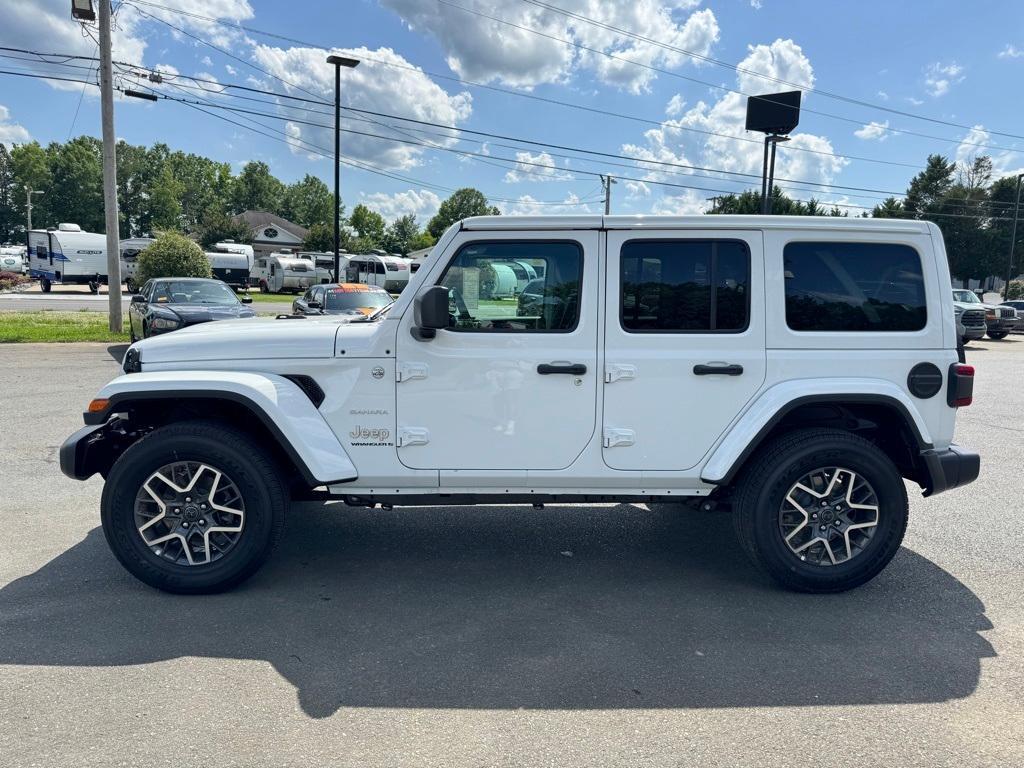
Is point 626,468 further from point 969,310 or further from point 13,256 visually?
point 13,256

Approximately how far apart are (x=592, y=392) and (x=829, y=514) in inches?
59.3

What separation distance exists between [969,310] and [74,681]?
25.1m

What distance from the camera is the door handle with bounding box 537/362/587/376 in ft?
12.6

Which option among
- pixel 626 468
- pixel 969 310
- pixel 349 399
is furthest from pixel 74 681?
pixel 969 310

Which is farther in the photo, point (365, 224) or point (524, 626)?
point (365, 224)

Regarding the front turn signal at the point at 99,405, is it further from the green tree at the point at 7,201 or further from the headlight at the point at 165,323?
the green tree at the point at 7,201

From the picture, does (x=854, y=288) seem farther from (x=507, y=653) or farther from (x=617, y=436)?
(x=507, y=653)

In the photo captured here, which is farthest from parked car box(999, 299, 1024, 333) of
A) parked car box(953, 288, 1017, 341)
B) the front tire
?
the front tire

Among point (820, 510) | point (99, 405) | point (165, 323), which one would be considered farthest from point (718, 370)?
point (165, 323)

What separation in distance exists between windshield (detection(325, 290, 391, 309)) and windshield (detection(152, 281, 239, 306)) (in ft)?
6.25

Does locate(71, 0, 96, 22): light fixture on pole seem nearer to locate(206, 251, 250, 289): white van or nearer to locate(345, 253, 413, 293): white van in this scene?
locate(345, 253, 413, 293): white van

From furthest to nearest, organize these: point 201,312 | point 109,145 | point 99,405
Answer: point 109,145 < point 201,312 < point 99,405

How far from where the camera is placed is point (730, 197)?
4384 centimetres

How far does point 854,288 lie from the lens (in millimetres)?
4012
